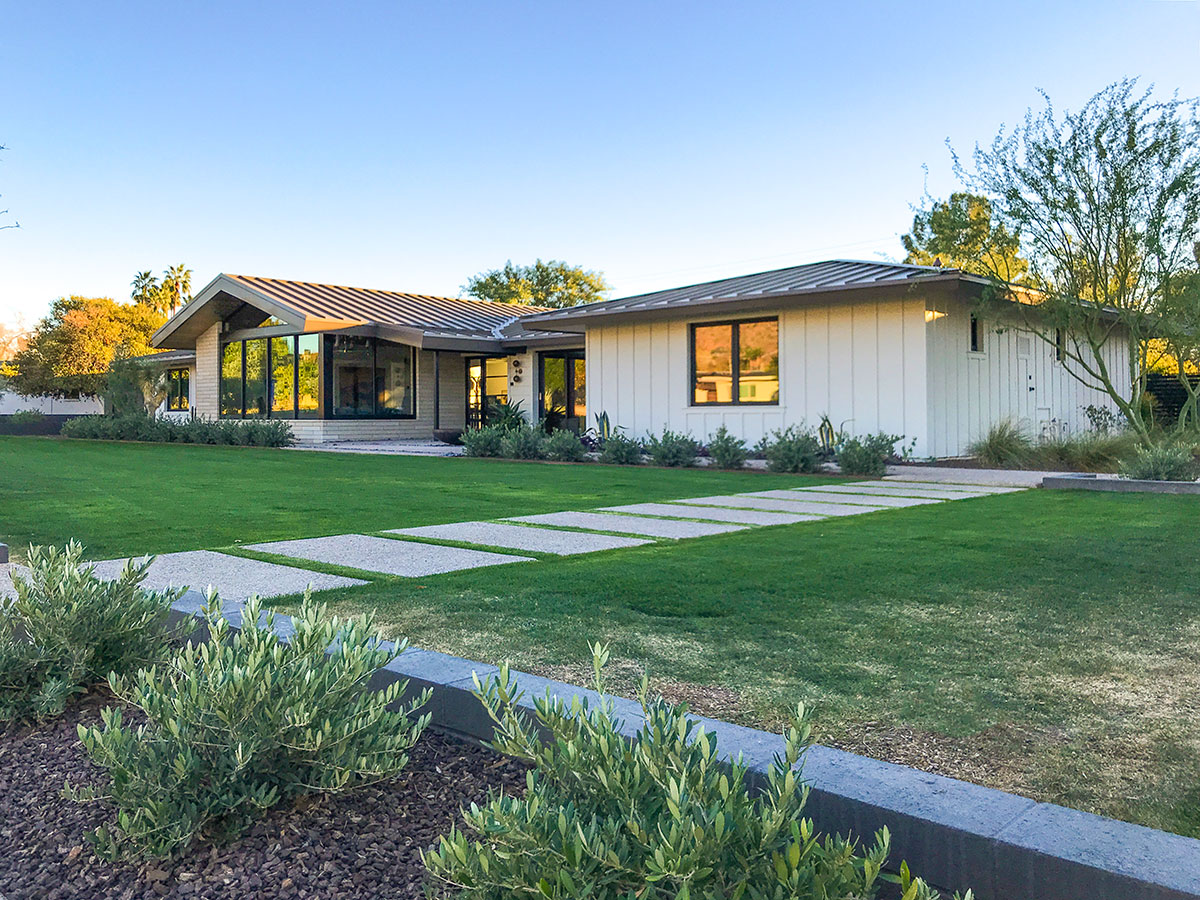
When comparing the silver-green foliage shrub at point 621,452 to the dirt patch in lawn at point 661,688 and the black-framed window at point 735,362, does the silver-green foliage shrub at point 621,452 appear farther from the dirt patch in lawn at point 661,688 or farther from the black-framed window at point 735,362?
the dirt patch in lawn at point 661,688

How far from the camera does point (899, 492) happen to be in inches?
362

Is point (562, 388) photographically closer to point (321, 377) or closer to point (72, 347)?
point (321, 377)

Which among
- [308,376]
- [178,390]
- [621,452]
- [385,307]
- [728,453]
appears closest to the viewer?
[728,453]

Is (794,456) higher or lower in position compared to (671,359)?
lower

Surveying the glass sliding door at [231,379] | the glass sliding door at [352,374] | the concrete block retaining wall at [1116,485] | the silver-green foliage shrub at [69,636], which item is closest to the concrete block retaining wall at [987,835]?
the silver-green foliage shrub at [69,636]

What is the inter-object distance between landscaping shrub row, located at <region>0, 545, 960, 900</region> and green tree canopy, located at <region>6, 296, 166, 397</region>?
36929 mm

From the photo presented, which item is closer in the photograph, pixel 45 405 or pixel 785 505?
pixel 785 505

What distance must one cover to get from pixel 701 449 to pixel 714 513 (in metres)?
7.23

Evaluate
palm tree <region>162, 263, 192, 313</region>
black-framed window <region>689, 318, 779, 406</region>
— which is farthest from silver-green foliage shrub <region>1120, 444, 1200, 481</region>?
palm tree <region>162, 263, 192, 313</region>

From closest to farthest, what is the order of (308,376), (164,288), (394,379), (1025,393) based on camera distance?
(1025,393), (308,376), (394,379), (164,288)

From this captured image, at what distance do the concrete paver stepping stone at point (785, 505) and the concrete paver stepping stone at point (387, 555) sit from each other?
10.4ft

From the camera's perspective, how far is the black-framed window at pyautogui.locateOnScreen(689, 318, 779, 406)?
15.0 meters

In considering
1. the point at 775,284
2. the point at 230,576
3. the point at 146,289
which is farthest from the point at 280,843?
the point at 146,289

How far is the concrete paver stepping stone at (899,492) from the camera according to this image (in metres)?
8.79
